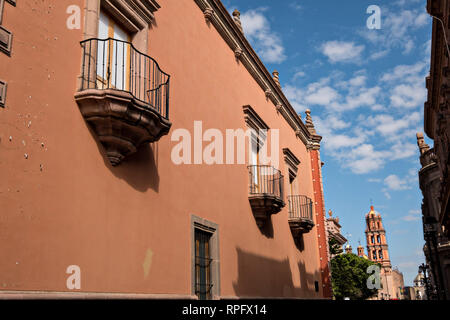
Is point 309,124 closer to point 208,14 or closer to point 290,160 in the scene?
point 290,160

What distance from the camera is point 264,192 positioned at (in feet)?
37.7

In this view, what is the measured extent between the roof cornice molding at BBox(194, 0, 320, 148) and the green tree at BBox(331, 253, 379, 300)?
2670 centimetres

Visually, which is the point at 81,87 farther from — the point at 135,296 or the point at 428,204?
the point at 428,204

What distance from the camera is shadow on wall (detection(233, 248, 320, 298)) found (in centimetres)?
995

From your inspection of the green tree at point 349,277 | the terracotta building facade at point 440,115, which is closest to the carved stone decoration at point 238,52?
the terracotta building facade at point 440,115

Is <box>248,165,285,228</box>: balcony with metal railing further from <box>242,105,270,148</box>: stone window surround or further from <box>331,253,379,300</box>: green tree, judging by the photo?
<box>331,253,379,300</box>: green tree

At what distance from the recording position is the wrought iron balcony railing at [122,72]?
573 centimetres

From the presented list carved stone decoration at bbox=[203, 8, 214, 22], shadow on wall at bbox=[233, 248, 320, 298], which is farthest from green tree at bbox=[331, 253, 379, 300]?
carved stone decoration at bbox=[203, 8, 214, 22]

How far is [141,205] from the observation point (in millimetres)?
6461

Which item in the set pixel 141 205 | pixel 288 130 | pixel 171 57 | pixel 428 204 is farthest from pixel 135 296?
pixel 428 204

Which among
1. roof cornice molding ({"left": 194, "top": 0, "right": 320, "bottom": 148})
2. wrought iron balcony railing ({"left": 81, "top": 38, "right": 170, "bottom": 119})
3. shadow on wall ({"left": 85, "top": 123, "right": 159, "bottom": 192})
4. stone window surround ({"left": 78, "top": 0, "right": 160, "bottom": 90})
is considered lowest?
shadow on wall ({"left": 85, "top": 123, "right": 159, "bottom": 192})

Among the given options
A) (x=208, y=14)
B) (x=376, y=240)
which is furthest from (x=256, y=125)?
(x=376, y=240)

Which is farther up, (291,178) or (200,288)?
(291,178)
